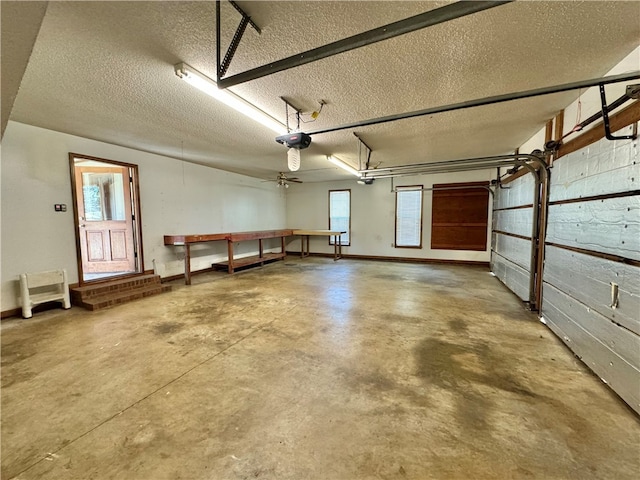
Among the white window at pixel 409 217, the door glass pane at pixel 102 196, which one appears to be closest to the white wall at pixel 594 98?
the white window at pixel 409 217

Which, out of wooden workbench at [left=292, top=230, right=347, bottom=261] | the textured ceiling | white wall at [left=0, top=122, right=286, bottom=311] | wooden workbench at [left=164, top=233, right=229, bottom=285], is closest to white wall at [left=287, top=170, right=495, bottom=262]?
wooden workbench at [left=292, top=230, right=347, bottom=261]

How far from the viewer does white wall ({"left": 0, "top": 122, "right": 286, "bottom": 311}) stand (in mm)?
3400

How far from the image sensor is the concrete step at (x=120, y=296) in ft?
12.1

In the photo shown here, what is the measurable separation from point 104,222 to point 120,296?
2104mm

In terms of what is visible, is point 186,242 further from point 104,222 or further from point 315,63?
point 315,63

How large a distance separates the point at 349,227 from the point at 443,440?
7.10m

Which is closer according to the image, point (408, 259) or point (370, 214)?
point (408, 259)

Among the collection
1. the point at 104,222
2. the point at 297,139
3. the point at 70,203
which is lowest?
the point at 104,222

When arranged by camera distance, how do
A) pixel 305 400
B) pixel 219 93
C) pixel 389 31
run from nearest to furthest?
pixel 389 31
pixel 305 400
pixel 219 93

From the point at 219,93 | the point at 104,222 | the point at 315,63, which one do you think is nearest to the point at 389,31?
the point at 315,63

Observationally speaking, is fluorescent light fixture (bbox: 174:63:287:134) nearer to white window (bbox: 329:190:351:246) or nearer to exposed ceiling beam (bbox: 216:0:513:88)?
exposed ceiling beam (bbox: 216:0:513:88)

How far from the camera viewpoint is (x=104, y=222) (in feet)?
17.0

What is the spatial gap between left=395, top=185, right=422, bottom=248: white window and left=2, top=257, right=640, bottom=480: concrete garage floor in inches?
168

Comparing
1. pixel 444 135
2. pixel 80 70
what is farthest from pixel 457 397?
pixel 80 70
